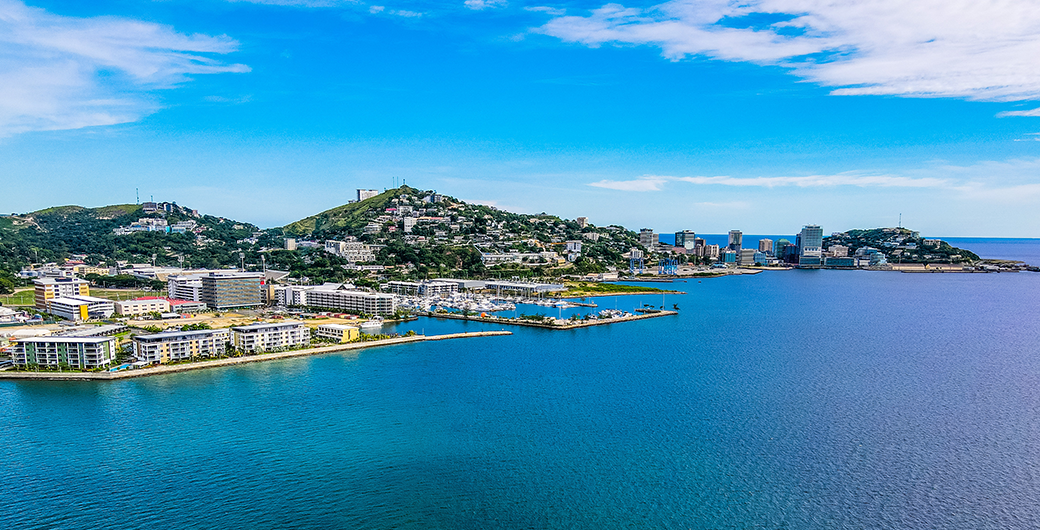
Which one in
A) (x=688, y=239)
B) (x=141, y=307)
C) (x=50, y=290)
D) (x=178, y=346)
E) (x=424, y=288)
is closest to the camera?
(x=178, y=346)

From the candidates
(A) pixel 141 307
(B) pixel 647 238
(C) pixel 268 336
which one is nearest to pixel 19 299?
(A) pixel 141 307

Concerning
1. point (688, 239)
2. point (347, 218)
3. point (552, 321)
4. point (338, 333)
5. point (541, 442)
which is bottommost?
point (541, 442)

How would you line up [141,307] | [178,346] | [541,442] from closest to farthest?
[541,442], [178,346], [141,307]

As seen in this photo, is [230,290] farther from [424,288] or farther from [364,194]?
[364,194]

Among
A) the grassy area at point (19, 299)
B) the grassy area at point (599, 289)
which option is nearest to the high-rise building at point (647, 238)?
the grassy area at point (599, 289)

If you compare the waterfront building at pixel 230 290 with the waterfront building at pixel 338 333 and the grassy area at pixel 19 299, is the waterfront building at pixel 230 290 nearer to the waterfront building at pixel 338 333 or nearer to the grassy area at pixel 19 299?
the grassy area at pixel 19 299

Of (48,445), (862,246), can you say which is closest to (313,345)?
(48,445)

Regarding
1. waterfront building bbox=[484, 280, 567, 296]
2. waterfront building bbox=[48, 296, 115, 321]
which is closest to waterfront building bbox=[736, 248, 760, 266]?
waterfront building bbox=[484, 280, 567, 296]
